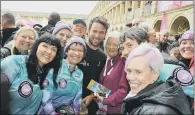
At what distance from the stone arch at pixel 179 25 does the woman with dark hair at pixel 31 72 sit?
1218 centimetres

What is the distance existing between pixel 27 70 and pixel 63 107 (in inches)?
25.8

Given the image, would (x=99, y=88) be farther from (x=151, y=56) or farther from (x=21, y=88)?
(x=151, y=56)

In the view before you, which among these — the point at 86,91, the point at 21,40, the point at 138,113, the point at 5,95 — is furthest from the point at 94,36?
the point at 5,95

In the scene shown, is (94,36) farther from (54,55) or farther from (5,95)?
(5,95)

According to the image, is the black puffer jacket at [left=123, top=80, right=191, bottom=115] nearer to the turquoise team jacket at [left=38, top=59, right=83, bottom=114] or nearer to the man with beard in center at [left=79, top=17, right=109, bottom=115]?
the turquoise team jacket at [left=38, top=59, right=83, bottom=114]

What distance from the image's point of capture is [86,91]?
3312 mm

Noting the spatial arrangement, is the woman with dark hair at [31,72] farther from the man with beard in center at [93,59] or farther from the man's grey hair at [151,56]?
the man's grey hair at [151,56]

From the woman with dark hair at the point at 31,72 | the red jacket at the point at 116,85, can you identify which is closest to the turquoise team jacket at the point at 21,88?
the woman with dark hair at the point at 31,72

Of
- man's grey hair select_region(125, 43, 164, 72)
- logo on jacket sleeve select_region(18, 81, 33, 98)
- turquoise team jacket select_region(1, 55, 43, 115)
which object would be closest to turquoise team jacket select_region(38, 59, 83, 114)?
turquoise team jacket select_region(1, 55, 43, 115)

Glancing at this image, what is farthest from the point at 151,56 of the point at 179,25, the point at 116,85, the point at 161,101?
the point at 179,25

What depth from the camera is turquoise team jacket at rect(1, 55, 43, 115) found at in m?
2.17

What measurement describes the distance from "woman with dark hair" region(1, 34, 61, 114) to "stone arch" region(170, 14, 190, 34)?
12.2 m

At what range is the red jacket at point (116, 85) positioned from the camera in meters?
2.79

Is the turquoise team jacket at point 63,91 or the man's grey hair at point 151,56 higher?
the man's grey hair at point 151,56
